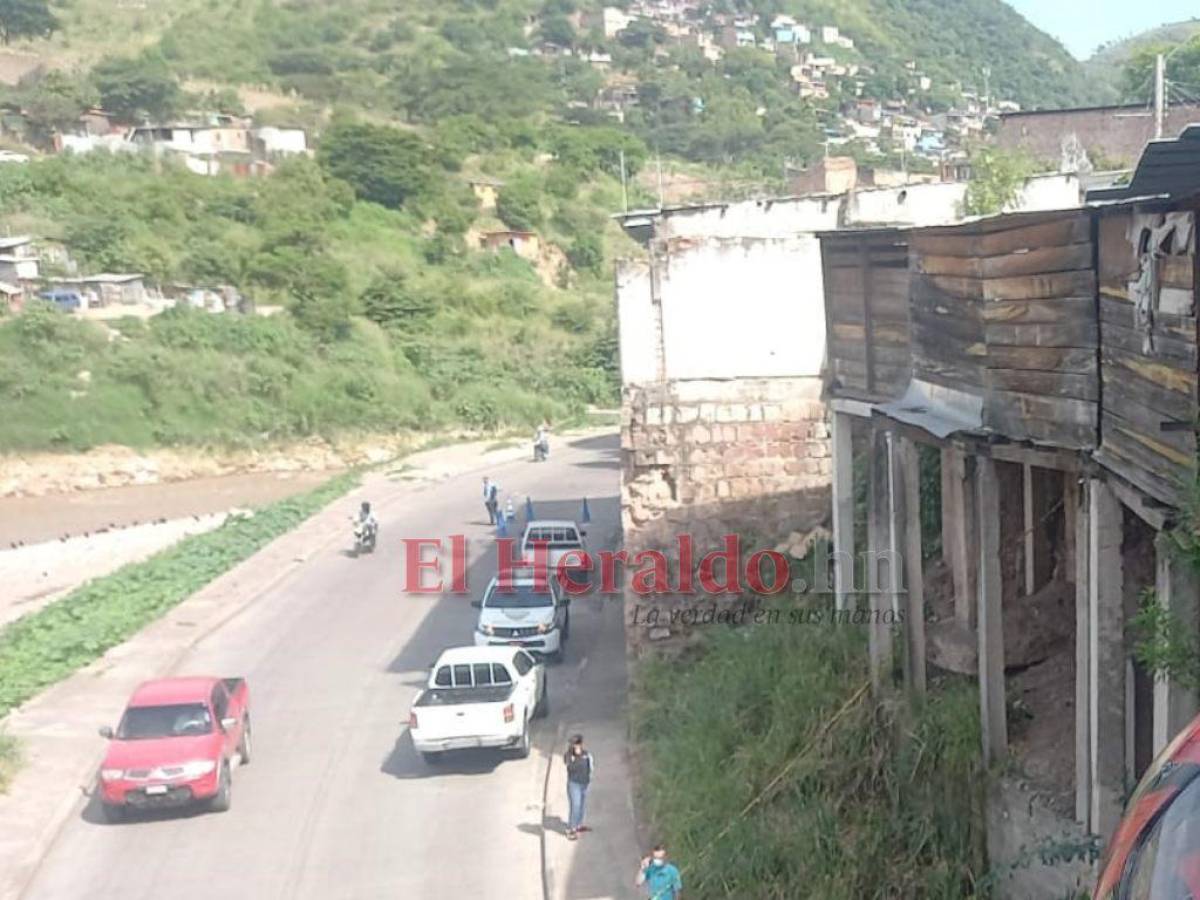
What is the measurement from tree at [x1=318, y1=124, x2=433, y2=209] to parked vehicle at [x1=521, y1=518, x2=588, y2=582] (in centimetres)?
4980

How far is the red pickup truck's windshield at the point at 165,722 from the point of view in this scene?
14984mm

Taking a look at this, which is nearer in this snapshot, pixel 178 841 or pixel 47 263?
pixel 178 841

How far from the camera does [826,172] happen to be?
1655 inches

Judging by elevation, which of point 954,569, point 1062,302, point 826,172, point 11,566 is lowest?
point 11,566

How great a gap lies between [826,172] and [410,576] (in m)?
21.6

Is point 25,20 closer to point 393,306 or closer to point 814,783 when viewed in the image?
point 393,306

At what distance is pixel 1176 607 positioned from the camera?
22.5ft

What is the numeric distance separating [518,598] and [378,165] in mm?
55848

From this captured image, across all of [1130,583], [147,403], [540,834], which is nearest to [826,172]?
[147,403]

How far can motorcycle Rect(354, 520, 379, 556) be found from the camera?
28953mm

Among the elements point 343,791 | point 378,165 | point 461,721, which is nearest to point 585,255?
point 378,165

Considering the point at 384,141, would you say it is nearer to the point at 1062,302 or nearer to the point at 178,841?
the point at 178,841

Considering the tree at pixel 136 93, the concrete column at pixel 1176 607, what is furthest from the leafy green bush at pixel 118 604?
the tree at pixel 136 93

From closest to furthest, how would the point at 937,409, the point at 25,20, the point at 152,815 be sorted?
1. the point at 937,409
2. the point at 152,815
3. the point at 25,20
